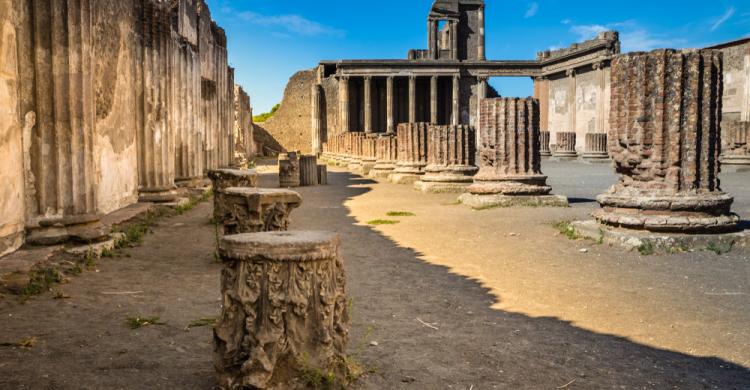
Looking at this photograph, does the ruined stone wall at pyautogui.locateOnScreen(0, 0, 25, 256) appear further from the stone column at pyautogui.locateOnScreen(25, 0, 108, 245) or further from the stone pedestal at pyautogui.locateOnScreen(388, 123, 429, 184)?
the stone pedestal at pyautogui.locateOnScreen(388, 123, 429, 184)

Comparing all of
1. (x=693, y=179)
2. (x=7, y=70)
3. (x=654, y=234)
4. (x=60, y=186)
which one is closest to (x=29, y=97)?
(x=7, y=70)

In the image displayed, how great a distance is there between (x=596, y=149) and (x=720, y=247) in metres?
21.0

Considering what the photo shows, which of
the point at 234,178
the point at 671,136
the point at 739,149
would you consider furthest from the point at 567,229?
the point at 739,149

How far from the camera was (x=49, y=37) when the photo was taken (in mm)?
5500

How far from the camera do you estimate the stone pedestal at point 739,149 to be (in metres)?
19.0

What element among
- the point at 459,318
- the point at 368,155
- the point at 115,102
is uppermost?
the point at 115,102

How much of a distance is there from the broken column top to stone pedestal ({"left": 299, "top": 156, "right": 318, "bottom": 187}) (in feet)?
43.4

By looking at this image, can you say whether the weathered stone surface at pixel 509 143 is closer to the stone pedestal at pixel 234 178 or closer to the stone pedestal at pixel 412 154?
the stone pedestal at pixel 234 178

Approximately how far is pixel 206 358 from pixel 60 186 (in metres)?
3.26

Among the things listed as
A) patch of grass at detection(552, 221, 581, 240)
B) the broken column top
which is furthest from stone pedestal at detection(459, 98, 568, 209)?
the broken column top

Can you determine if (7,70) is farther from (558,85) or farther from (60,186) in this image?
(558,85)

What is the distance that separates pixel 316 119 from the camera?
1603 inches

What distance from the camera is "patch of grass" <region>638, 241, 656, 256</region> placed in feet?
20.5

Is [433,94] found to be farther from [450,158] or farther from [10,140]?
[10,140]
